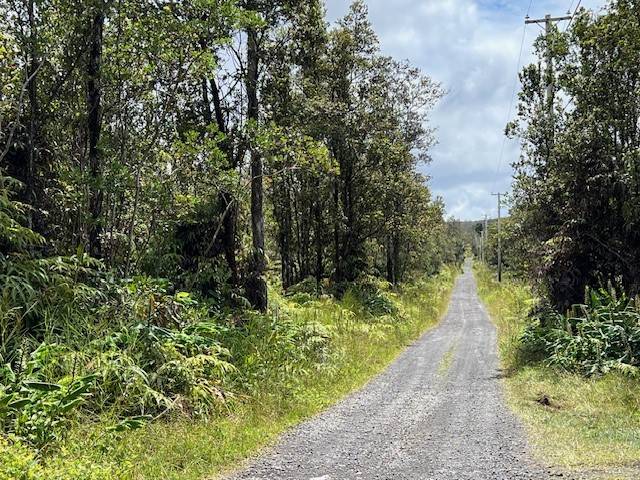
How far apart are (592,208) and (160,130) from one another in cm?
986

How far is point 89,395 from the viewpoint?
5809mm

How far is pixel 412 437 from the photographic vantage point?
7020mm

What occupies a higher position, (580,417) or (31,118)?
(31,118)

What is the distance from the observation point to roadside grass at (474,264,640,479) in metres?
5.69

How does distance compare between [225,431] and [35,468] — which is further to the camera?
[225,431]

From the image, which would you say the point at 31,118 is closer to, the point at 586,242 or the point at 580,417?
the point at 580,417

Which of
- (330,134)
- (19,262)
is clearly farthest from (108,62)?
(330,134)

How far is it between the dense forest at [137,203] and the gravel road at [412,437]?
1.34 meters

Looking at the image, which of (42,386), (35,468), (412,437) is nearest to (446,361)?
(412,437)

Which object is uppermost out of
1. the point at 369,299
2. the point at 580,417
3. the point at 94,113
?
the point at 94,113

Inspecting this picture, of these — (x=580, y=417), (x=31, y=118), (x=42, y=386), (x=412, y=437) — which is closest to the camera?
(x=42, y=386)

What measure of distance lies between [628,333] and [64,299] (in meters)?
9.80

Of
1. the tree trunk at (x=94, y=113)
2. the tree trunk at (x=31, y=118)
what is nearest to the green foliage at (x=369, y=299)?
the tree trunk at (x=94, y=113)

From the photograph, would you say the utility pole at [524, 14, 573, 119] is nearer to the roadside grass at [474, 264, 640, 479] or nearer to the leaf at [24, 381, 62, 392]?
the roadside grass at [474, 264, 640, 479]
